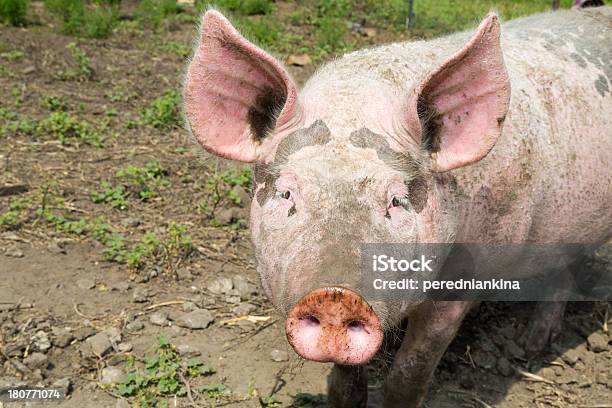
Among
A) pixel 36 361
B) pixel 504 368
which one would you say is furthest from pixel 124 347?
pixel 504 368

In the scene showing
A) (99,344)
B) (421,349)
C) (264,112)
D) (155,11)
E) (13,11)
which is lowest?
(155,11)

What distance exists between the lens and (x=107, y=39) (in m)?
9.31

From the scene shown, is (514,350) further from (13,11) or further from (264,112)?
(13,11)

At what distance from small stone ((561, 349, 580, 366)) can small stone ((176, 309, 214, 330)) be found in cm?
223

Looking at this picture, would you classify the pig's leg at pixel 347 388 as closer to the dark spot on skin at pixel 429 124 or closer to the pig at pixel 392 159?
the pig at pixel 392 159

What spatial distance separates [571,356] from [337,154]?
274cm

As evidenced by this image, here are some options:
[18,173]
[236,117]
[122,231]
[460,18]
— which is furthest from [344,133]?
[460,18]

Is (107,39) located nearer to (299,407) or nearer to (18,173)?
(18,173)

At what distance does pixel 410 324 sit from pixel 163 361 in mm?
1333

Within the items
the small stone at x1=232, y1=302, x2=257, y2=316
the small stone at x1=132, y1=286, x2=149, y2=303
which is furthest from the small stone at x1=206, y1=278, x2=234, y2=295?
the small stone at x1=132, y1=286, x2=149, y2=303

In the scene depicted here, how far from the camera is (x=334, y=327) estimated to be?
2.26m

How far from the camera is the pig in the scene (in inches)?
93.4

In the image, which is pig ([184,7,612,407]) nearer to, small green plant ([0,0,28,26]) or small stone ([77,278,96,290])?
small stone ([77,278,96,290])

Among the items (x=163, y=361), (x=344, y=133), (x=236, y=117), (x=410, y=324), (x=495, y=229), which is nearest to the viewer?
(x=344, y=133)
